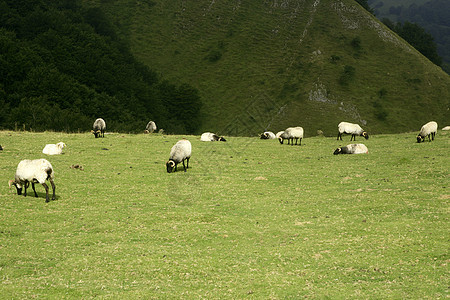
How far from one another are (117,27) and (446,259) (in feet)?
390

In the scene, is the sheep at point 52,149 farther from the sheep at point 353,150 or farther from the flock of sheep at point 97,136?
the sheep at point 353,150

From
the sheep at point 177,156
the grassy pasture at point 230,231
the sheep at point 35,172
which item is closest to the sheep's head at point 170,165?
the sheep at point 177,156

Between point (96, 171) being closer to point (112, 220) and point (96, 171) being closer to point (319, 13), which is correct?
point (112, 220)

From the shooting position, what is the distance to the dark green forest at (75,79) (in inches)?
2381

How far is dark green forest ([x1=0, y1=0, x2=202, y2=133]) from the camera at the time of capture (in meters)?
60.5

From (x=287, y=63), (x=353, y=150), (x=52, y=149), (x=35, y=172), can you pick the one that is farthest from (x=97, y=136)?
(x=287, y=63)

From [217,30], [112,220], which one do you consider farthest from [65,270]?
[217,30]

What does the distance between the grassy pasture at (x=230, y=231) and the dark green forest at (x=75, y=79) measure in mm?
34186

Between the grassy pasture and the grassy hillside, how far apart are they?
194ft

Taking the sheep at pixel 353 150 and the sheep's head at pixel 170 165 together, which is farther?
the sheep at pixel 353 150

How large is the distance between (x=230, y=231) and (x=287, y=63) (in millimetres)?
96823

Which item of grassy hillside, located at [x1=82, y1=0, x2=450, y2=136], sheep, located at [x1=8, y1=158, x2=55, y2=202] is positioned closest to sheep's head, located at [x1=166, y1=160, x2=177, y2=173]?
sheep, located at [x1=8, y1=158, x2=55, y2=202]

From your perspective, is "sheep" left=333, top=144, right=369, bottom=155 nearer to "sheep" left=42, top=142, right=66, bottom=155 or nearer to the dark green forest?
"sheep" left=42, top=142, right=66, bottom=155

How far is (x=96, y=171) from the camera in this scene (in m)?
24.5
